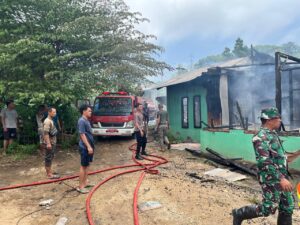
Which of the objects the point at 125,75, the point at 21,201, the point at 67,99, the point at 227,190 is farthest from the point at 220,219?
the point at 125,75

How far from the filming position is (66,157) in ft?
35.1

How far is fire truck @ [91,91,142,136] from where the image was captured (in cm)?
1291

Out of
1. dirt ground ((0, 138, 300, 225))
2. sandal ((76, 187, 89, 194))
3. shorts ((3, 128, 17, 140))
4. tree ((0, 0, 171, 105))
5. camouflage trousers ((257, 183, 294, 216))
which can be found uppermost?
tree ((0, 0, 171, 105))

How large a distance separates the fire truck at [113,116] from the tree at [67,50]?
5.33 feet

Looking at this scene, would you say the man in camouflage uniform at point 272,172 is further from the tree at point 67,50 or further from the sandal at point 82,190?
the tree at point 67,50

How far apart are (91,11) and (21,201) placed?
8.08 metres

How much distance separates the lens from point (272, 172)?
3.73 meters

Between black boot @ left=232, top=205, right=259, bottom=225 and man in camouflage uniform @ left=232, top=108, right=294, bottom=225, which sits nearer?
man in camouflage uniform @ left=232, top=108, right=294, bottom=225

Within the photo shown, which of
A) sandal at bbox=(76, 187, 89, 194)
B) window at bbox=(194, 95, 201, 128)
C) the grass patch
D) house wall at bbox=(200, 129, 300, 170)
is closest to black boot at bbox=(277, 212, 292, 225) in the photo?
sandal at bbox=(76, 187, 89, 194)

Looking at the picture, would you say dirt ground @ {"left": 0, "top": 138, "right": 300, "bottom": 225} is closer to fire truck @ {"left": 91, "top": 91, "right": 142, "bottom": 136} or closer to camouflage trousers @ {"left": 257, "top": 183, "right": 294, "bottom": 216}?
camouflage trousers @ {"left": 257, "top": 183, "right": 294, "bottom": 216}

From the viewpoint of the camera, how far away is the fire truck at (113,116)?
508 inches

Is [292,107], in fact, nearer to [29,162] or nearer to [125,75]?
[125,75]

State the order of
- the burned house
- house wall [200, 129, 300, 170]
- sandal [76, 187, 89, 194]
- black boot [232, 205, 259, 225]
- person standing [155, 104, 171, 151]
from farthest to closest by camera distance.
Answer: person standing [155, 104, 171, 151], the burned house, house wall [200, 129, 300, 170], sandal [76, 187, 89, 194], black boot [232, 205, 259, 225]

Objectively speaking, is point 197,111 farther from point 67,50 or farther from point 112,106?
point 67,50
